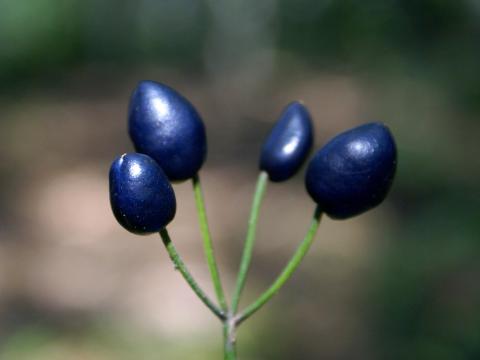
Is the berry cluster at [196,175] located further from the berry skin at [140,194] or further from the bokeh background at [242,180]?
the bokeh background at [242,180]

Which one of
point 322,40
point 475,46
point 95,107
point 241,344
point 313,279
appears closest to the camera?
point 241,344

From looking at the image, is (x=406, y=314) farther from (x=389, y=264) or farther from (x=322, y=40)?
(x=322, y=40)

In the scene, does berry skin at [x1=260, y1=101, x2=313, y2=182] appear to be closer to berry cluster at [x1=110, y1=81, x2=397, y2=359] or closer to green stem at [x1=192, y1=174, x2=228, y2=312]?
berry cluster at [x1=110, y1=81, x2=397, y2=359]

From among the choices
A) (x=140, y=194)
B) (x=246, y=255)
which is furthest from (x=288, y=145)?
(x=140, y=194)

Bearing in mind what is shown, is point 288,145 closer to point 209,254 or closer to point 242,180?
point 209,254

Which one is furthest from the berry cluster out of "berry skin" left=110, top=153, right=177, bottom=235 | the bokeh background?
the bokeh background

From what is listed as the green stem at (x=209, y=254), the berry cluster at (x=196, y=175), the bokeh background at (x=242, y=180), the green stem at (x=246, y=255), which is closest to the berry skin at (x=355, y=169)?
the berry cluster at (x=196, y=175)

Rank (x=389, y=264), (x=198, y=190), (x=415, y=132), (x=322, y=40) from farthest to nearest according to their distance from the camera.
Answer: (x=322, y=40) < (x=415, y=132) < (x=389, y=264) < (x=198, y=190)

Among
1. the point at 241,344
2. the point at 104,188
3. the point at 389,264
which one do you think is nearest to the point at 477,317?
the point at 389,264
